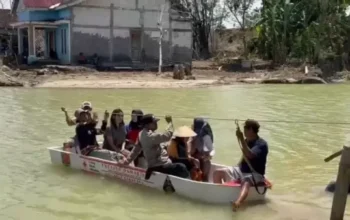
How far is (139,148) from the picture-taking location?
1012 centimetres

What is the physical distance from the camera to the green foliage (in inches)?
1540

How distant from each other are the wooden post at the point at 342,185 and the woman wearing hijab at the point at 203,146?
2983 mm

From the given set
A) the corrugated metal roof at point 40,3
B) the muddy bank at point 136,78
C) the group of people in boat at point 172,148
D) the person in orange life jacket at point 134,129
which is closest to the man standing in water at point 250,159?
the group of people in boat at point 172,148

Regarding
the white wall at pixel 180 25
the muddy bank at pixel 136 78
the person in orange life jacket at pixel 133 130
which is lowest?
the muddy bank at pixel 136 78

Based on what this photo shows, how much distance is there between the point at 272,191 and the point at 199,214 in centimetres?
192

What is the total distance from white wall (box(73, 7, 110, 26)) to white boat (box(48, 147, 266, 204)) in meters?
24.6

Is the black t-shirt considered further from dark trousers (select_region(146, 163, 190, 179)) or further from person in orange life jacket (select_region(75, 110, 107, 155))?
dark trousers (select_region(146, 163, 190, 179))

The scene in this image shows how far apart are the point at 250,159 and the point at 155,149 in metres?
1.65

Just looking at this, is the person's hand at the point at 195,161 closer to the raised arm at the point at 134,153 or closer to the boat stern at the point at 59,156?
the raised arm at the point at 134,153

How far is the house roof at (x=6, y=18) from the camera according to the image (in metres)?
44.5

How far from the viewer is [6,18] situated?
4566cm

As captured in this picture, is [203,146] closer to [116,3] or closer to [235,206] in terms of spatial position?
[235,206]

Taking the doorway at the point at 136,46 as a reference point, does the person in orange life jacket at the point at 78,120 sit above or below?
below

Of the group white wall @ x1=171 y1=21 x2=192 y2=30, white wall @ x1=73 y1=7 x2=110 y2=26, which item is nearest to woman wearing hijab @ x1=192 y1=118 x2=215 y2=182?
white wall @ x1=73 y1=7 x2=110 y2=26
